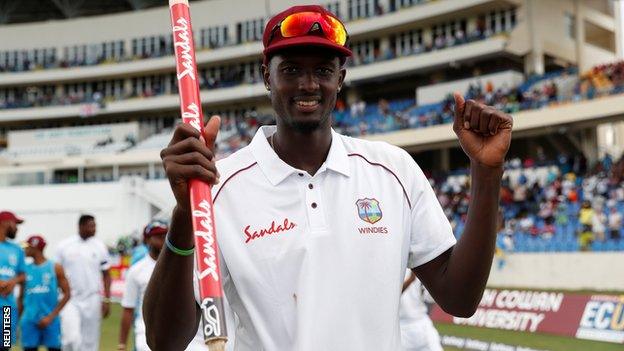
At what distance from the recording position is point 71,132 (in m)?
53.6

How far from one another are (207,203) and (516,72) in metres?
36.4

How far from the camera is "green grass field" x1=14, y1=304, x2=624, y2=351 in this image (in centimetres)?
1209

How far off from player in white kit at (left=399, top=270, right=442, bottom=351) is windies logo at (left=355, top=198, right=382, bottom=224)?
601 cm

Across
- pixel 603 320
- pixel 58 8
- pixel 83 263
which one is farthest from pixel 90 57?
pixel 603 320

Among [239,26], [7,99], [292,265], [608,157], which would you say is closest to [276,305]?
[292,265]

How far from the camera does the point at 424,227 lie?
2.54m

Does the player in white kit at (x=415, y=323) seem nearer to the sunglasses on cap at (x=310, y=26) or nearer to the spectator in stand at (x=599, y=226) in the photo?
the sunglasses on cap at (x=310, y=26)

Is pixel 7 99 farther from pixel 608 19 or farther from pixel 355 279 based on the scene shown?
pixel 355 279

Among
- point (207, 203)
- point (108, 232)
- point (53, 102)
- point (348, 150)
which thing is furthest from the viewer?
point (53, 102)

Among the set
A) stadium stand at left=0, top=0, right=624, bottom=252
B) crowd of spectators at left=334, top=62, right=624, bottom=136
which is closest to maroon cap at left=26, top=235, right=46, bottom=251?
stadium stand at left=0, top=0, right=624, bottom=252

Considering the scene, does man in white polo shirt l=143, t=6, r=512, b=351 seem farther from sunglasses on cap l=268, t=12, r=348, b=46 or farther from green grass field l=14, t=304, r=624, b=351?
green grass field l=14, t=304, r=624, b=351

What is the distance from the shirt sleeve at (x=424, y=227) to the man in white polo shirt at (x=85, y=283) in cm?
877

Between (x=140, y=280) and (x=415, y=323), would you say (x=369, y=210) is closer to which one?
(x=140, y=280)

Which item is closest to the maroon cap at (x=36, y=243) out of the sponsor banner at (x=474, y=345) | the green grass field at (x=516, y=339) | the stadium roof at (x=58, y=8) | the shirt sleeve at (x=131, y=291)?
the shirt sleeve at (x=131, y=291)
